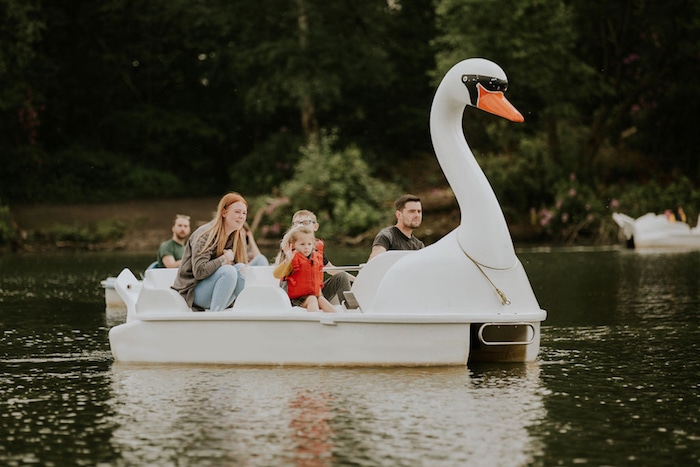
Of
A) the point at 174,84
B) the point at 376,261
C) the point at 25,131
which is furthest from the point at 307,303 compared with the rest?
the point at 174,84

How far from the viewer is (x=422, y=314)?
9.96 meters

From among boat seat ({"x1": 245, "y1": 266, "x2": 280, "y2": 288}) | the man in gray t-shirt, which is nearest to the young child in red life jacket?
the man in gray t-shirt

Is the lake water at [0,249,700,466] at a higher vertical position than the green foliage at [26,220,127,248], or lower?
lower

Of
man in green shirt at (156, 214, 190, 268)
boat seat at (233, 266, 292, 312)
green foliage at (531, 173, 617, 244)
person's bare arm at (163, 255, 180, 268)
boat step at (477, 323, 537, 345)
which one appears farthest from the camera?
green foliage at (531, 173, 617, 244)

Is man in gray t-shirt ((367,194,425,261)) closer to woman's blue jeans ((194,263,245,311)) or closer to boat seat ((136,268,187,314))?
woman's blue jeans ((194,263,245,311))

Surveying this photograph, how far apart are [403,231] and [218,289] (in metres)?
2.08

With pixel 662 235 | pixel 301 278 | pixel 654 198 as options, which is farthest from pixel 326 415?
pixel 654 198

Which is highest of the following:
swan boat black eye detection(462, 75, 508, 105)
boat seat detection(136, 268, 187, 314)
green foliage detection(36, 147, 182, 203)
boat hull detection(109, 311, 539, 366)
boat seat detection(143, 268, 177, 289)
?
green foliage detection(36, 147, 182, 203)

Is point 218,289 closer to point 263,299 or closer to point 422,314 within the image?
point 263,299

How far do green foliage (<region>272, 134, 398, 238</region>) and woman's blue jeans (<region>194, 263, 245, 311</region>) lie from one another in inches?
958

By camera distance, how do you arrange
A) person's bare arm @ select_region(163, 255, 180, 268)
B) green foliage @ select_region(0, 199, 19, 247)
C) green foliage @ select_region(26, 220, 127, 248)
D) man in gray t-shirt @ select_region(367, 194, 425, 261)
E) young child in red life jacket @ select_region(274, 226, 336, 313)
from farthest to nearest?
green foliage @ select_region(26, 220, 127, 248) → green foliage @ select_region(0, 199, 19, 247) → person's bare arm @ select_region(163, 255, 180, 268) → man in gray t-shirt @ select_region(367, 194, 425, 261) → young child in red life jacket @ select_region(274, 226, 336, 313)

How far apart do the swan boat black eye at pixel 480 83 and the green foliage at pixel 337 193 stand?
81.0ft

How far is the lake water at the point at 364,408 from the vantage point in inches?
283

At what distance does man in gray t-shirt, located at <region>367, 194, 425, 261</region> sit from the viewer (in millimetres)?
11906
